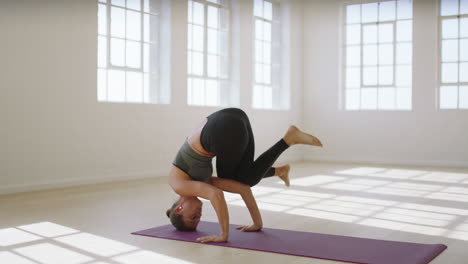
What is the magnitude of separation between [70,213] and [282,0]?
262 inches

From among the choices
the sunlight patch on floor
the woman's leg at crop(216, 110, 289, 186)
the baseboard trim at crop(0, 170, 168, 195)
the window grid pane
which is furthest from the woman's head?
the window grid pane

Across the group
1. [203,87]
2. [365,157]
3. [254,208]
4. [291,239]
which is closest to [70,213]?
[254,208]

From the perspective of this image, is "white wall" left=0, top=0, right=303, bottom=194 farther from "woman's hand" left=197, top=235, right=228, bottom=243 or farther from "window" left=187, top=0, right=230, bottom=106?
"woman's hand" left=197, top=235, right=228, bottom=243

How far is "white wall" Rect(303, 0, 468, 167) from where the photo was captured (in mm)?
9055

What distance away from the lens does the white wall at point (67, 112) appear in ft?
17.8

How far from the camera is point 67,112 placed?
596cm

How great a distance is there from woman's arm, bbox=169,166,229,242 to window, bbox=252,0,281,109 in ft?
19.6

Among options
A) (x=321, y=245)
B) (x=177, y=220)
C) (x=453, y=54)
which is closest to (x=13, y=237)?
(x=177, y=220)

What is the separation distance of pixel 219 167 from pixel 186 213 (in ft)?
1.18

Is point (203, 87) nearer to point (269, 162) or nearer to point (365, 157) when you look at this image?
point (365, 157)

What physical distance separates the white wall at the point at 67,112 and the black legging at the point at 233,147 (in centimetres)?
288

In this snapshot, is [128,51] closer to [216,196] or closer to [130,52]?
[130,52]

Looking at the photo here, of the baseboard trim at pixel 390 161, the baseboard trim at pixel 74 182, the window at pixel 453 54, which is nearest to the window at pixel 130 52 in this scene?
the baseboard trim at pixel 74 182

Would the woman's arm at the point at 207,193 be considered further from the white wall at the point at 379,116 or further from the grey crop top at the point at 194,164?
the white wall at the point at 379,116
